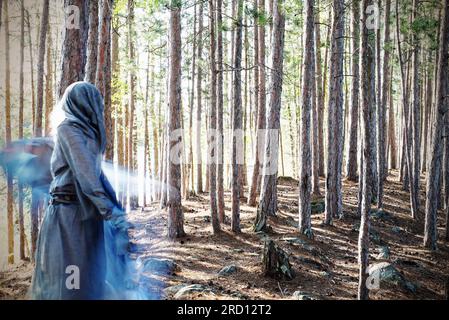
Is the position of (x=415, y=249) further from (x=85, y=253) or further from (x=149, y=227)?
(x=85, y=253)

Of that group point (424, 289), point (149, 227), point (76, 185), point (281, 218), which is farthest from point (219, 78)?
point (76, 185)

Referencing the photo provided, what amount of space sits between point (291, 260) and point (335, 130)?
23.4 feet

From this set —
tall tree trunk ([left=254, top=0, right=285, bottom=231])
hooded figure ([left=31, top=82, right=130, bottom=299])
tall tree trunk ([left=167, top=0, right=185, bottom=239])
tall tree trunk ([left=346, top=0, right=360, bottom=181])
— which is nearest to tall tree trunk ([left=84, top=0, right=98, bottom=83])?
tall tree trunk ([left=167, top=0, right=185, bottom=239])

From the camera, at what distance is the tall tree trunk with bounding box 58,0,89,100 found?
5.64 meters

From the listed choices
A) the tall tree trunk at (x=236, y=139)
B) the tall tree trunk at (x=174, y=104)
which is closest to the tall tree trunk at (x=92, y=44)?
the tall tree trunk at (x=174, y=104)

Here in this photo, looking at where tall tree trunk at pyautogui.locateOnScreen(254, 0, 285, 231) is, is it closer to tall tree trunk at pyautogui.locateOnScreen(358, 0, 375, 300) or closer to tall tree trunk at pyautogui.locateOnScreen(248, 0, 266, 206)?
tall tree trunk at pyautogui.locateOnScreen(248, 0, 266, 206)

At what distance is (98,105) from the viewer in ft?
10.7

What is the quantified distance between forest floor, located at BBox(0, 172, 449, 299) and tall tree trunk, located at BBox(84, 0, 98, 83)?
16.0 ft

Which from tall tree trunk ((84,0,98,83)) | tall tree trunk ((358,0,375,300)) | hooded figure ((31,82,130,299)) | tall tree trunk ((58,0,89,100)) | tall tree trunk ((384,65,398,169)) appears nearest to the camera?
hooded figure ((31,82,130,299))

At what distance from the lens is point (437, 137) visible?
10961 millimetres

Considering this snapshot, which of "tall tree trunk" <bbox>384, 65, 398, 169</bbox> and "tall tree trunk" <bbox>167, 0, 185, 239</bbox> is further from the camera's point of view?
"tall tree trunk" <bbox>384, 65, 398, 169</bbox>

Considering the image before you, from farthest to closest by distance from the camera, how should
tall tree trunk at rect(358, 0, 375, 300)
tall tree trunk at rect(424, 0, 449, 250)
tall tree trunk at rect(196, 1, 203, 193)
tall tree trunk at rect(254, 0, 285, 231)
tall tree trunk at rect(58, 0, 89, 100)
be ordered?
tall tree trunk at rect(196, 1, 203, 193)
tall tree trunk at rect(254, 0, 285, 231)
tall tree trunk at rect(424, 0, 449, 250)
tall tree trunk at rect(358, 0, 375, 300)
tall tree trunk at rect(58, 0, 89, 100)

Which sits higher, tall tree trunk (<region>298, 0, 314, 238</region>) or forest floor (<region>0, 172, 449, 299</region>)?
tall tree trunk (<region>298, 0, 314, 238</region>)

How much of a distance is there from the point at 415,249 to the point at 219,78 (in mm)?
8699
